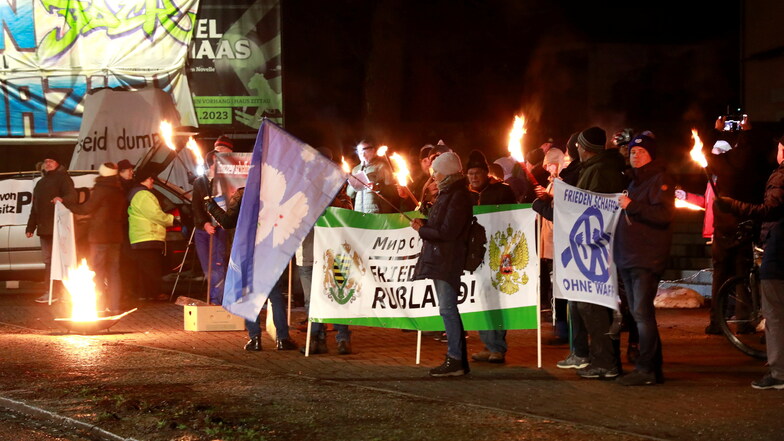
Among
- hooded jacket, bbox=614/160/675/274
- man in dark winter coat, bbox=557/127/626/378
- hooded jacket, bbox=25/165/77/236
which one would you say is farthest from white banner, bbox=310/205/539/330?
hooded jacket, bbox=25/165/77/236

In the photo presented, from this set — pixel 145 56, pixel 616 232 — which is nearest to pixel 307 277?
pixel 616 232

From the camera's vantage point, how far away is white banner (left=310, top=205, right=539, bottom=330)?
9820 mm

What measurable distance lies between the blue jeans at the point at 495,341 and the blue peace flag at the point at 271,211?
191 centimetres

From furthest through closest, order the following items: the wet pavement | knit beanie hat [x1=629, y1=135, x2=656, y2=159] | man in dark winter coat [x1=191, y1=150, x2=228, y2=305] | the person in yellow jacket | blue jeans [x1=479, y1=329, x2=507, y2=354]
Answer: the person in yellow jacket
man in dark winter coat [x1=191, y1=150, x2=228, y2=305]
blue jeans [x1=479, y1=329, x2=507, y2=354]
knit beanie hat [x1=629, y1=135, x2=656, y2=159]
the wet pavement

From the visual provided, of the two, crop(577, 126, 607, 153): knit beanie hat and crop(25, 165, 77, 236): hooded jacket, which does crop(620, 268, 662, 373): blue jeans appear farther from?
crop(25, 165, 77, 236): hooded jacket

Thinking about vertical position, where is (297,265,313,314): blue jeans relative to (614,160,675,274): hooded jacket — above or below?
below

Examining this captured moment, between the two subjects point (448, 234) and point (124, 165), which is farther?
point (124, 165)

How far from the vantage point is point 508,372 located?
31.6 feet

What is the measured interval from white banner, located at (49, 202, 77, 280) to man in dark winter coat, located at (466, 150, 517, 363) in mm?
6497

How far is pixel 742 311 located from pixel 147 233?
26.1ft

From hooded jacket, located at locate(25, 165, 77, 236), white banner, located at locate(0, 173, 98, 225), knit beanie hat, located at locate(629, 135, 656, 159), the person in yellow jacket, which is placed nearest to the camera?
knit beanie hat, located at locate(629, 135, 656, 159)

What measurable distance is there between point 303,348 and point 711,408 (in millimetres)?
4285

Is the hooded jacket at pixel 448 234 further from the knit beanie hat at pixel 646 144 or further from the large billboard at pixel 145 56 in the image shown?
the large billboard at pixel 145 56

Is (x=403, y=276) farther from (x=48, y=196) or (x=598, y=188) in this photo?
(x=48, y=196)
